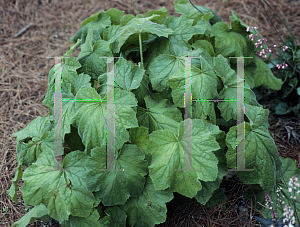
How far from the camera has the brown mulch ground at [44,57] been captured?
2111 millimetres

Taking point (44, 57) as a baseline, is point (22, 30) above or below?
above

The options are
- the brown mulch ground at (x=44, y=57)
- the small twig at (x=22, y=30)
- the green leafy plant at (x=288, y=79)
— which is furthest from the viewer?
the small twig at (x=22, y=30)

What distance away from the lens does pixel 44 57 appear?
347cm

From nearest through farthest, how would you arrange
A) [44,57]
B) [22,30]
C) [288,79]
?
[288,79], [44,57], [22,30]

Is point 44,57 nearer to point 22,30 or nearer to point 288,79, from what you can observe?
point 22,30

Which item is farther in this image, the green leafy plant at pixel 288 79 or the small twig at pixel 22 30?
the small twig at pixel 22 30

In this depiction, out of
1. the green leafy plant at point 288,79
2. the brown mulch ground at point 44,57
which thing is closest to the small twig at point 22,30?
the brown mulch ground at point 44,57

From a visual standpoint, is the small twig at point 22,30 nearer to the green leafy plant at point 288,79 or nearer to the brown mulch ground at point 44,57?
the brown mulch ground at point 44,57

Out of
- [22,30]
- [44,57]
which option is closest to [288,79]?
[44,57]

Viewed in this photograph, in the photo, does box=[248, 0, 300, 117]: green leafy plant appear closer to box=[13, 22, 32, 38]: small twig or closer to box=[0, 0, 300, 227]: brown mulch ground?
box=[0, 0, 300, 227]: brown mulch ground

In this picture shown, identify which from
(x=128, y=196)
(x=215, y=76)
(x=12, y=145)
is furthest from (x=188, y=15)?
(x=12, y=145)

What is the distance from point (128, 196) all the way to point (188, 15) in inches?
64.9

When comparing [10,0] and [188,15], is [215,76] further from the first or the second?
[10,0]

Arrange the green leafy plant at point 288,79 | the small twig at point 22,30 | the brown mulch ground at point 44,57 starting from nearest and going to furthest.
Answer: the brown mulch ground at point 44,57
the green leafy plant at point 288,79
the small twig at point 22,30
